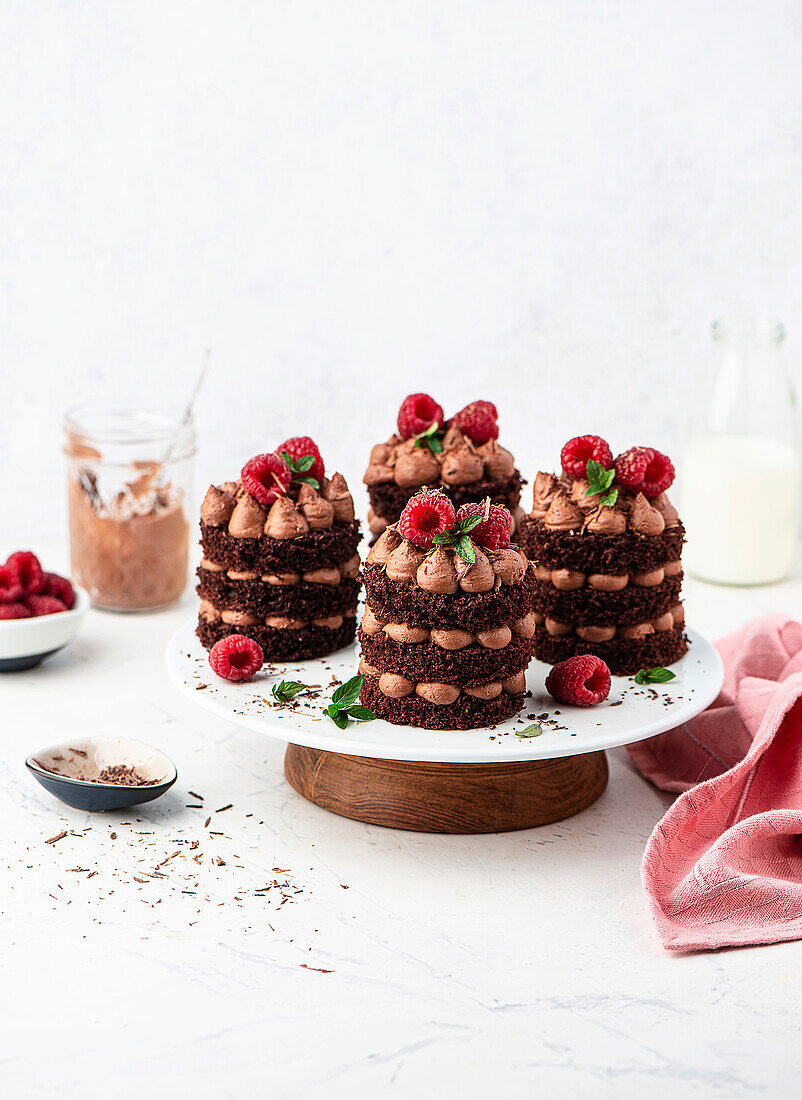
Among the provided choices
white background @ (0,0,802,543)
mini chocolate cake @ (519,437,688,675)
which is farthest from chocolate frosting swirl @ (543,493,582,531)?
white background @ (0,0,802,543)

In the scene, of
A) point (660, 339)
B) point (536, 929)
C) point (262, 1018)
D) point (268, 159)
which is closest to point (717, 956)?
point (536, 929)

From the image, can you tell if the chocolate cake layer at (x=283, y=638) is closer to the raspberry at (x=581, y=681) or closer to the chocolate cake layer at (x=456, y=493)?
the chocolate cake layer at (x=456, y=493)

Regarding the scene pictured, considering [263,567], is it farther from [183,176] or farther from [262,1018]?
[183,176]

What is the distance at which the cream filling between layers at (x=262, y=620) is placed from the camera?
1.88 m

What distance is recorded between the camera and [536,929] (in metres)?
1.50

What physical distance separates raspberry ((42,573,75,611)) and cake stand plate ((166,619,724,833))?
24.9 inches

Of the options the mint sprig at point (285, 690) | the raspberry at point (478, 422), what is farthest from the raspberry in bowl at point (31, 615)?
the raspberry at point (478, 422)

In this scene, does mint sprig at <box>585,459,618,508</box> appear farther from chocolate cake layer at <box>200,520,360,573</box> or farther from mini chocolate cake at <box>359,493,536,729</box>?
chocolate cake layer at <box>200,520,360,573</box>

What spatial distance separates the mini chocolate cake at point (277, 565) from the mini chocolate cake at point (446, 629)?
231mm

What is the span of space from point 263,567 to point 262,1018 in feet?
2.43

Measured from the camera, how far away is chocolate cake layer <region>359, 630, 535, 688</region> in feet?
5.32

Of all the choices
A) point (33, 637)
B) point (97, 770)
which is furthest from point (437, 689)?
point (33, 637)

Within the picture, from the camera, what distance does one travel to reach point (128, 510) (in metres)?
2.64

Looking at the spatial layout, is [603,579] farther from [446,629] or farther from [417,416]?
[417,416]
